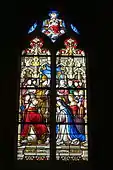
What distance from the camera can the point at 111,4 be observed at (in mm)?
7723

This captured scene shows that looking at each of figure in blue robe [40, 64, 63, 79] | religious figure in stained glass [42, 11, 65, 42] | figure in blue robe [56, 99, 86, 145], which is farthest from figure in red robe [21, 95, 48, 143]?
religious figure in stained glass [42, 11, 65, 42]

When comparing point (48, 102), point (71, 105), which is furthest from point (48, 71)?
point (71, 105)

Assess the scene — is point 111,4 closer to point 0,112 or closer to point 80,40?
point 80,40

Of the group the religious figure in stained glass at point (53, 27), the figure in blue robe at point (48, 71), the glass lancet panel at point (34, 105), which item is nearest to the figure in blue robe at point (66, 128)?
the glass lancet panel at point (34, 105)

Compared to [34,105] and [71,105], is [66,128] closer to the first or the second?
[71,105]

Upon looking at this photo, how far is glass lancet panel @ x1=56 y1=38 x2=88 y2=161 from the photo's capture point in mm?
7320

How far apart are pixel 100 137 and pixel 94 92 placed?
664mm

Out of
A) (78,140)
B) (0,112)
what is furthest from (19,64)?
(78,140)

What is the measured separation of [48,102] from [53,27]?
4.07 feet

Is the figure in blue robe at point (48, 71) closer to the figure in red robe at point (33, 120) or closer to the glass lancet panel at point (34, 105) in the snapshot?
the glass lancet panel at point (34, 105)

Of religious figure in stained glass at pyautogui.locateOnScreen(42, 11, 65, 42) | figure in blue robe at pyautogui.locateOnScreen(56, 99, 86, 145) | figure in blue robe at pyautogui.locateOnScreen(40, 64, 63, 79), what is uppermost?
religious figure in stained glass at pyautogui.locateOnScreen(42, 11, 65, 42)

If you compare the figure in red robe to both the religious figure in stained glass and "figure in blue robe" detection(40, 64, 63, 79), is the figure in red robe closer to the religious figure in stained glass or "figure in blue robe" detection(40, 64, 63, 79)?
"figure in blue robe" detection(40, 64, 63, 79)

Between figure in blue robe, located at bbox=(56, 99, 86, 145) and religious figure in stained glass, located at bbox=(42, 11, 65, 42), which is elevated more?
religious figure in stained glass, located at bbox=(42, 11, 65, 42)

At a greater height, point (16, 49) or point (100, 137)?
point (16, 49)
